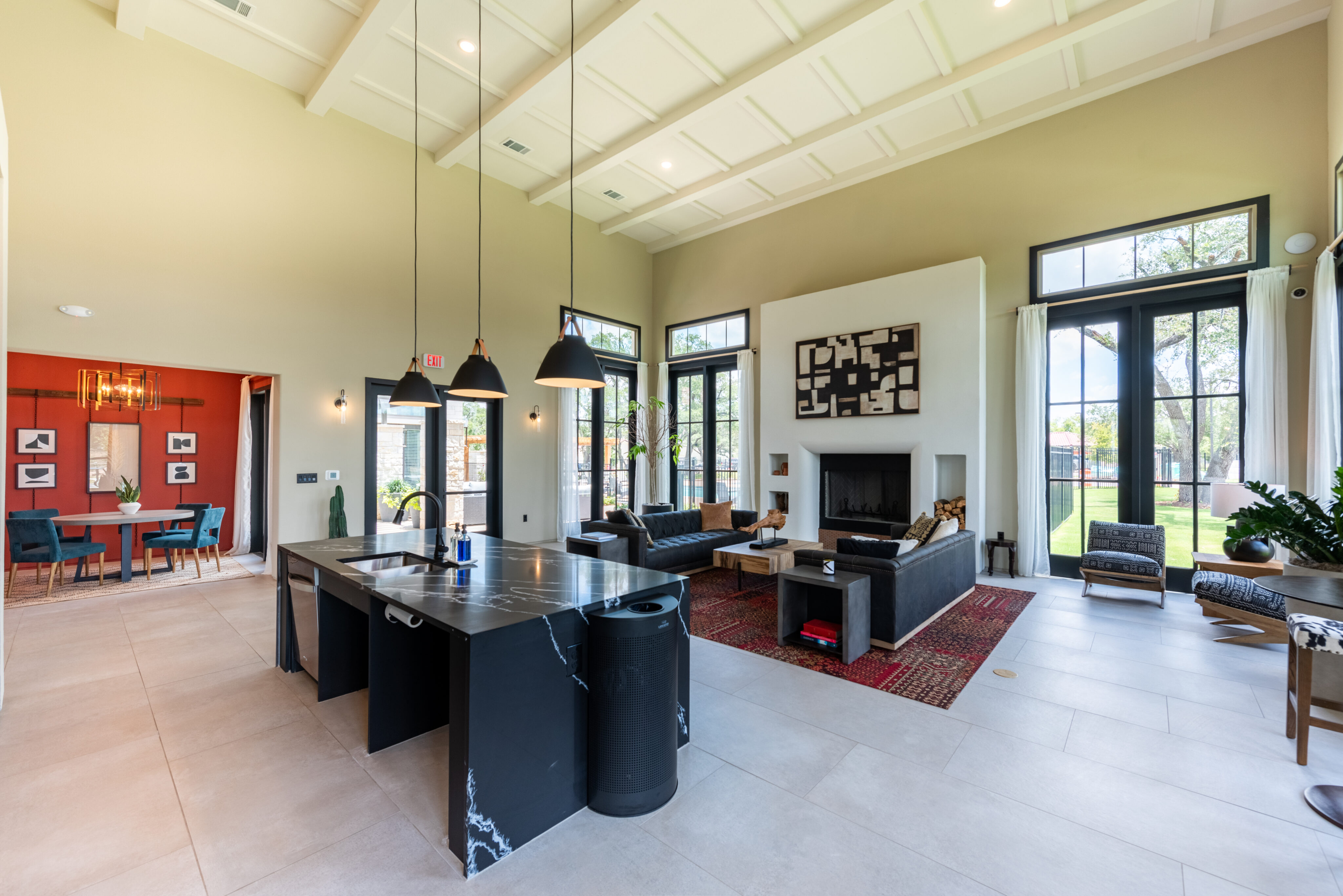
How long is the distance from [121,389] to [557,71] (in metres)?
6.23

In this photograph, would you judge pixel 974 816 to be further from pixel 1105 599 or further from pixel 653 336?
pixel 653 336

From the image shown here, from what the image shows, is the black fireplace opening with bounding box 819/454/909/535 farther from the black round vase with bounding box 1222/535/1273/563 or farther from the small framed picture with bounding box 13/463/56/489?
the small framed picture with bounding box 13/463/56/489

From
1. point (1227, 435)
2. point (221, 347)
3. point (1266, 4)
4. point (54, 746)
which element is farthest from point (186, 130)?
Answer: point (1227, 435)

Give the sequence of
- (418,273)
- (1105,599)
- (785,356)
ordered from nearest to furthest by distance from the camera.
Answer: (1105,599) < (418,273) < (785,356)

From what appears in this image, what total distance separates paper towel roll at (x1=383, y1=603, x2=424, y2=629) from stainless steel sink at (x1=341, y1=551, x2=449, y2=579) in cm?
54

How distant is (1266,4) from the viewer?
4.80m

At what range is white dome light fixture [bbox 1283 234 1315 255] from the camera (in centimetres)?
481

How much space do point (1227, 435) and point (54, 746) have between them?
29.5 ft

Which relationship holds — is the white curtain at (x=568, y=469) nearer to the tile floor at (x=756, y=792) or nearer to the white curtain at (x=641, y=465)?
the white curtain at (x=641, y=465)

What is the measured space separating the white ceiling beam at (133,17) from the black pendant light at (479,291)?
8.92 ft

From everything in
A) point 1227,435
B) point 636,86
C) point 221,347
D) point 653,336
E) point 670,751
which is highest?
point 636,86

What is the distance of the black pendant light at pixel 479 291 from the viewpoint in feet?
11.6

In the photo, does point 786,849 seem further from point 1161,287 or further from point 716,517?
point 1161,287

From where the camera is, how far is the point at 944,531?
197 inches
